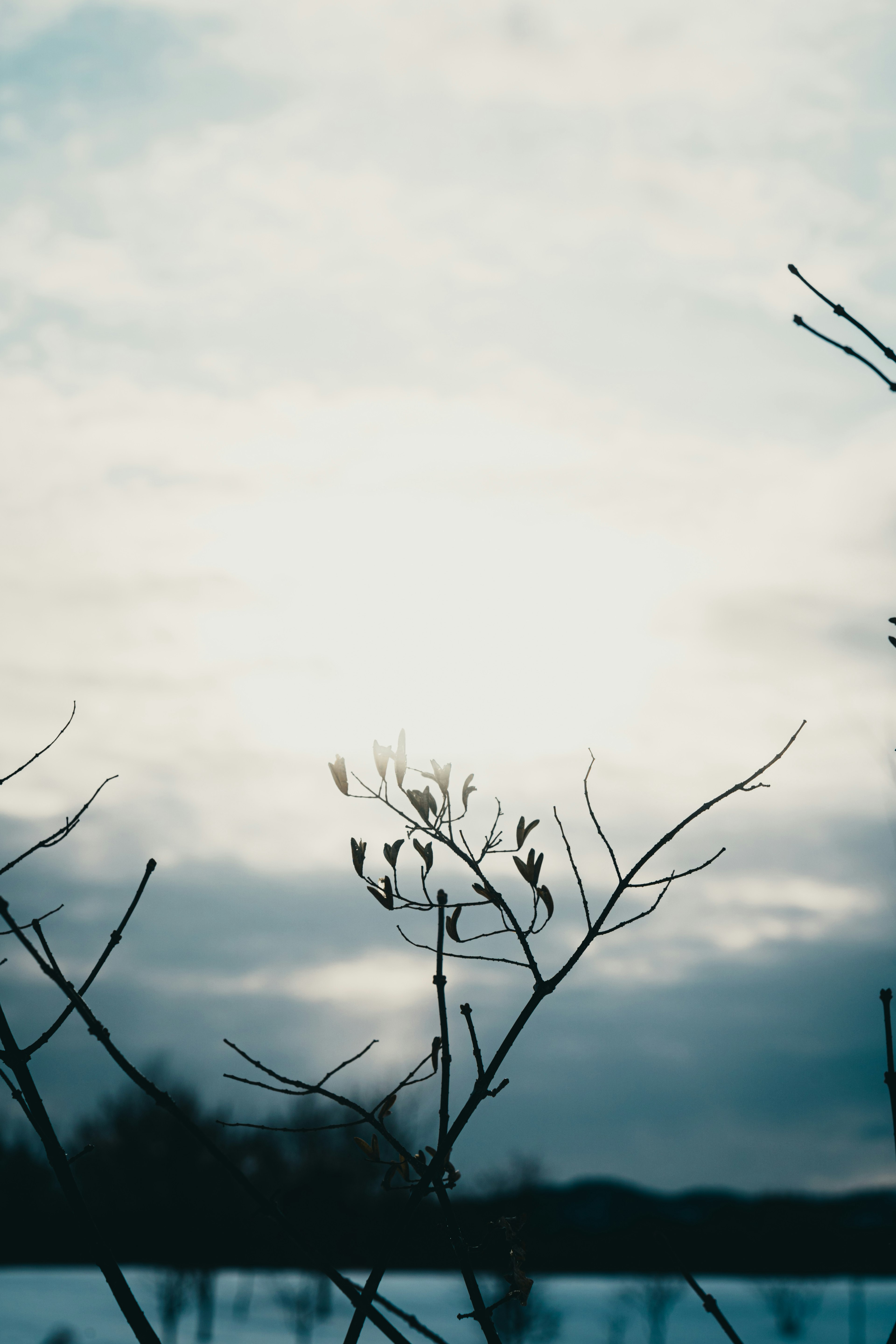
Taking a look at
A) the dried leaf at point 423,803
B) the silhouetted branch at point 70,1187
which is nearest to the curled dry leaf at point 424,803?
the dried leaf at point 423,803

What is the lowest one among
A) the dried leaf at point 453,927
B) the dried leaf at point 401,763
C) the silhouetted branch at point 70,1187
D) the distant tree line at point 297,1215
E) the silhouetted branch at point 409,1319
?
the distant tree line at point 297,1215

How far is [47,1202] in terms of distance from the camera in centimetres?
7888

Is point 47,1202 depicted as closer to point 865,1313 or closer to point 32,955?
point 865,1313

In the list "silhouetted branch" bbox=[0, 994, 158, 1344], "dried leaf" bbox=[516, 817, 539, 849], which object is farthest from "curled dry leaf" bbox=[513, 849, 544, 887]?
"silhouetted branch" bbox=[0, 994, 158, 1344]

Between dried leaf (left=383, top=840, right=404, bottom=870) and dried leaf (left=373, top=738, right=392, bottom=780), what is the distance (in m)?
0.13

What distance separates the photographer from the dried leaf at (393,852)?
215cm

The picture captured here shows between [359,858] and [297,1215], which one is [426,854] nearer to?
[359,858]

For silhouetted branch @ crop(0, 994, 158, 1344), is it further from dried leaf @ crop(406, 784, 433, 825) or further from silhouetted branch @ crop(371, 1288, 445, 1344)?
dried leaf @ crop(406, 784, 433, 825)

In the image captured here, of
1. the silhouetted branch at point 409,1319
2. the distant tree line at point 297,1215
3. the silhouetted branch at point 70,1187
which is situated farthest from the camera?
the distant tree line at point 297,1215

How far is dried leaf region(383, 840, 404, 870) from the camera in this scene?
2.15 meters

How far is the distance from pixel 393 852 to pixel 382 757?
0.19 m

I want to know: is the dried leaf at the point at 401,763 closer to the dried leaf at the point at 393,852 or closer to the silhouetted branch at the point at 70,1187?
the dried leaf at the point at 393,852

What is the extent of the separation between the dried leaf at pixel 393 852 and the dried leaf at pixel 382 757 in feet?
0.42

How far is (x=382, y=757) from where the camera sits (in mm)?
2156
